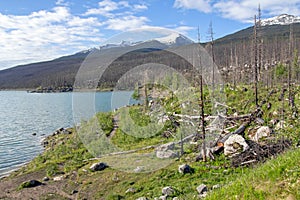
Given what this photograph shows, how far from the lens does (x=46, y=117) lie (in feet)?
235

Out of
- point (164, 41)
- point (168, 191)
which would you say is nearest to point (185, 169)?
point (168, 191)

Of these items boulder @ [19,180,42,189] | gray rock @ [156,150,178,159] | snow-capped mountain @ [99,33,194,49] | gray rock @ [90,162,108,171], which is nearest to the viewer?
boulder @ [19,180,42,189]

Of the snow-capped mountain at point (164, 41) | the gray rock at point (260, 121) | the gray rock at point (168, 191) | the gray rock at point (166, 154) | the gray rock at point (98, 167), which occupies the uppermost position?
the snow-capped mountain at point (164, 41)

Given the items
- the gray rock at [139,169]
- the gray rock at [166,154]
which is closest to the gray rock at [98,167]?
the gray rock at [139,169]

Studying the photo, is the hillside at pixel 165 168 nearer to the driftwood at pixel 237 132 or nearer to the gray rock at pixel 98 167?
the gray rock at pixel 98 167

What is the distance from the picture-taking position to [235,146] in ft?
73.5

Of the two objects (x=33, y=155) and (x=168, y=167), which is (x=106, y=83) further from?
(x=168, y=167)

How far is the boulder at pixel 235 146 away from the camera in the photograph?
71.4 feet

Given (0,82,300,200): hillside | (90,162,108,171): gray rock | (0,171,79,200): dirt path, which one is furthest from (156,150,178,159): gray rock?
(0,171,79,200): dirt path

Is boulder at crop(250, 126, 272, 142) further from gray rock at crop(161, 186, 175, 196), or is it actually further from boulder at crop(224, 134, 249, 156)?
gray rock at crop(161, 186, 175, 196)

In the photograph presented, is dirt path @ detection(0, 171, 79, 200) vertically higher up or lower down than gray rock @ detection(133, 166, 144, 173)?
lower down

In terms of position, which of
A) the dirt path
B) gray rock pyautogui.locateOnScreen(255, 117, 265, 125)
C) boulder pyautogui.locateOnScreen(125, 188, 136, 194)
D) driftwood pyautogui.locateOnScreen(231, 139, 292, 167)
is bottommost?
the dirt path

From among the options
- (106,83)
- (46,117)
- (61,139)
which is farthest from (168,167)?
(106,83)

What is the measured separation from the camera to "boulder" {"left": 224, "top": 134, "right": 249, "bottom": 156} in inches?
857
